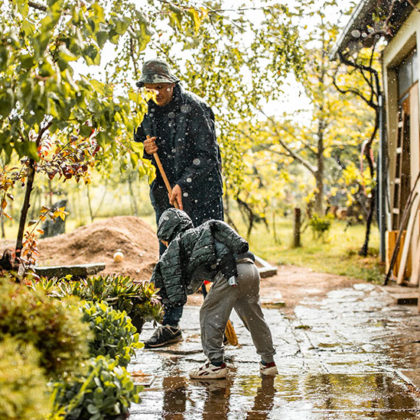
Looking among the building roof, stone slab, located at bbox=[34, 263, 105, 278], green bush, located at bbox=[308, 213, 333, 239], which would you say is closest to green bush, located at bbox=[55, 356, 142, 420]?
stone slab, located at bbox=[34, 263, 105, 278]

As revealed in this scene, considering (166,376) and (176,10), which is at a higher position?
(176,10)

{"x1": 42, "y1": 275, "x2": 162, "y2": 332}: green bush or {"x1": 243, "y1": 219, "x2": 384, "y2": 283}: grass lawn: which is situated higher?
{"x1": 42, "y1": 275, "x2": 162, "y2": 332}: green bush

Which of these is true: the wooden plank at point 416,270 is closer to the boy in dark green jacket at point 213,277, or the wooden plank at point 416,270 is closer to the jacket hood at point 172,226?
the boy in dark green jacket at point 213,277

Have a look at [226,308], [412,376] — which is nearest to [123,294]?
[226,308]

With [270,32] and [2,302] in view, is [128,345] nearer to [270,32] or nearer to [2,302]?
[2,302]

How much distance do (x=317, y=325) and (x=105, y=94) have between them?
3.66 metres

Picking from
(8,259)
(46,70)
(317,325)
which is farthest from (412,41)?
(46,70)

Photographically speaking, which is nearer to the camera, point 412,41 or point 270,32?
point 270,32

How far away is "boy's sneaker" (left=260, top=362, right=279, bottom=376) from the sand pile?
393 centimetres

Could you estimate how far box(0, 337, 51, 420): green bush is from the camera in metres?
1.55

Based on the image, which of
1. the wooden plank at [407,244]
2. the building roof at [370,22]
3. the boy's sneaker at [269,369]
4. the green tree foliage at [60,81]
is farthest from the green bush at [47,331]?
the building roof at [370,22]

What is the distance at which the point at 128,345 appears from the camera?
2.93 m

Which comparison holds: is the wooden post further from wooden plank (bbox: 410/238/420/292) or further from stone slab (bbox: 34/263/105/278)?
stone slab (bbox: 34/263/105/278)

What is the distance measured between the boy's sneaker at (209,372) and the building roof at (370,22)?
5.15 meters
